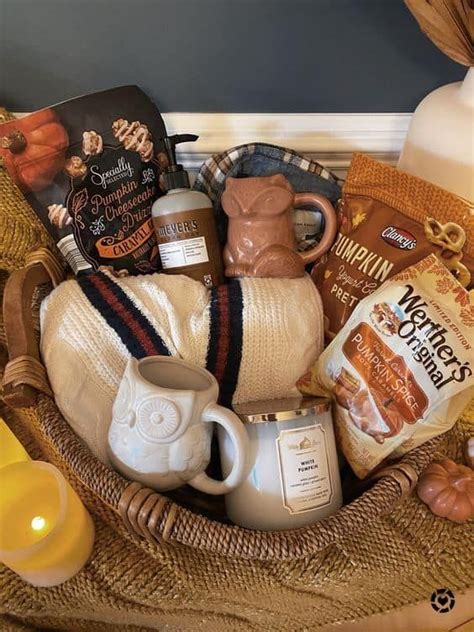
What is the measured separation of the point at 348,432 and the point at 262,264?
267 millimetres

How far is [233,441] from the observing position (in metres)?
0.60

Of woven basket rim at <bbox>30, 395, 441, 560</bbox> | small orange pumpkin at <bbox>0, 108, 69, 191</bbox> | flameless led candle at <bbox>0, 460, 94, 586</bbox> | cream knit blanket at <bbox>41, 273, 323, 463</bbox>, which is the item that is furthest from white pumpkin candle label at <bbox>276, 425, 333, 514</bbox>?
small orange pumpkin at <bbox>0, 108, 69, 191</bbox>

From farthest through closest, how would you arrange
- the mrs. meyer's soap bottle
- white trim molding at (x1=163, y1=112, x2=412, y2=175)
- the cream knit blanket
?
white trim molding at (x1=163, y1=112, x2=412, y2=175)
the mrs. meyer's soap bottle
the cream knit blanket

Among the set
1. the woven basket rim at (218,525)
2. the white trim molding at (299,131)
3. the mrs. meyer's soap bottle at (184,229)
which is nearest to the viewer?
the woven basket rim at (218,525)

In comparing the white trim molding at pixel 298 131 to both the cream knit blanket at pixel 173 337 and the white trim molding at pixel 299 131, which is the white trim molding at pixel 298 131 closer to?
the white trim molding at pixel 299 131

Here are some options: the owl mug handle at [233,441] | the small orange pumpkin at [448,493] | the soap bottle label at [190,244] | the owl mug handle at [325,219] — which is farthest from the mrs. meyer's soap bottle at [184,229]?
the small orange pumpkin at [448,493]

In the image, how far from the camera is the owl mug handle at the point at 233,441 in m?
0.59

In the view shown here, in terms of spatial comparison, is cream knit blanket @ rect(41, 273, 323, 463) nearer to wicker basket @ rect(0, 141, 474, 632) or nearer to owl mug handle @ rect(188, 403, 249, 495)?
wicker basket @ rect(0, 141, 474, 632)

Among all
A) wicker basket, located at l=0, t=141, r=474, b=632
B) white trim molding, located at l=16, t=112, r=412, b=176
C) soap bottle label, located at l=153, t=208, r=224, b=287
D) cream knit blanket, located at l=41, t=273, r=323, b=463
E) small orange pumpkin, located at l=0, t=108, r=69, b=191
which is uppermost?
small orange pumpkin, located at l=0, t=108, r=69, b=191

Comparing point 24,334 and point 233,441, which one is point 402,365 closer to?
point 233,441

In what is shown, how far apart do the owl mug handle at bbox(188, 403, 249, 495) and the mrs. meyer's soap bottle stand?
27 cm

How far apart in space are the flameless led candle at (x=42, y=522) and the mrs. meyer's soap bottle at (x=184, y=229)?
338mm

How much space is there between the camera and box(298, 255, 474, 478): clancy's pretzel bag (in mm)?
619

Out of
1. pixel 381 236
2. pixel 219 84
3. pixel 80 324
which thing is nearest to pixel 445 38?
pixel 381 236
